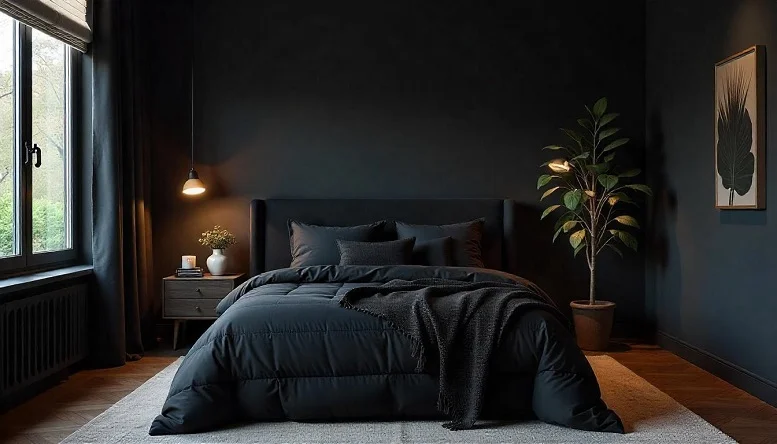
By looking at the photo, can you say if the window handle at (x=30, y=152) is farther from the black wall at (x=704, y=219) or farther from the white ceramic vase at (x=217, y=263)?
the black wall at (x=704, y=219)

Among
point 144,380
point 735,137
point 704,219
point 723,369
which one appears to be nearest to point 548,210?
point 704,219

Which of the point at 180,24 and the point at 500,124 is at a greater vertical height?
the point at 180,24

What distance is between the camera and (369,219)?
19.3ft

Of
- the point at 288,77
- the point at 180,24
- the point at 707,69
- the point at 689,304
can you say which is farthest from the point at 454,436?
the point at 180,24

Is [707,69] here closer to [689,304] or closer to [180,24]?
[689,304]

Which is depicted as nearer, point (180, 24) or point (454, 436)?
point (454, 436)

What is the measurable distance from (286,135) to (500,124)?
1.68m

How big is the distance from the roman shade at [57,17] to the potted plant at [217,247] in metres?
1.57

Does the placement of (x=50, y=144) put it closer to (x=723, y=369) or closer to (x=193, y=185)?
(x=193, y=185)

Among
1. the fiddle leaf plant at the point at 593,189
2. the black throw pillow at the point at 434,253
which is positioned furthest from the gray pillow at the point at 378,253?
the fiddle leaf plant at the point at 593,189

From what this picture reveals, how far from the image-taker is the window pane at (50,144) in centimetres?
466

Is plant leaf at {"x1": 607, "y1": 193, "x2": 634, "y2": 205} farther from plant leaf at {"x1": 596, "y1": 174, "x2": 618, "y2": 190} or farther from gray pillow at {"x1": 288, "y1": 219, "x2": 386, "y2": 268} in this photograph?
gray pillow at {"x1": 288, "y1": 219, "x2": 386, "y2": 268}

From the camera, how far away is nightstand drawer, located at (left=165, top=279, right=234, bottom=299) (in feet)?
18.2

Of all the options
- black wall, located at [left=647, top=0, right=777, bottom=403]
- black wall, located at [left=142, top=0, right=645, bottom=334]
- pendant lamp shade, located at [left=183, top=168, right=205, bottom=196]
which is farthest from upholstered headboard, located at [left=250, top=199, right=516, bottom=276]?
black wall, located at [left=647, top=0, right=777, bottom=403]
